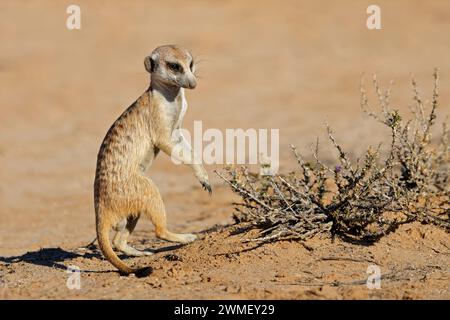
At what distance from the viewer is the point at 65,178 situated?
11000mm

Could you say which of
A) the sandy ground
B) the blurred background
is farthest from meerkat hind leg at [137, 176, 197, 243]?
the blurred background

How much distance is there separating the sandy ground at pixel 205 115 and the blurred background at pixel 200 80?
4 cm

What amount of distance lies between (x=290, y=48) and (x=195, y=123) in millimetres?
4438

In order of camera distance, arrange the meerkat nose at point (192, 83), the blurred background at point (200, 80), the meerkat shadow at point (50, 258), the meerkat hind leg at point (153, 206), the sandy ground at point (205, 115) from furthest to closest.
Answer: the blurred background at point (200, 80), the meerkat shadow at point (50, 258), the meerkat nose at point (192, 83), the meerkat hind leg at point (153, 206), the sandy ground at point (205, 115)

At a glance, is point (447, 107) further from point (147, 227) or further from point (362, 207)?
point (362, 207)

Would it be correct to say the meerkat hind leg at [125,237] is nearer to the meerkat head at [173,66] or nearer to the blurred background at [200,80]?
the meerkat head at [173,66]

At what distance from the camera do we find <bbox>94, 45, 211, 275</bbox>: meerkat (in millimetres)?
5578

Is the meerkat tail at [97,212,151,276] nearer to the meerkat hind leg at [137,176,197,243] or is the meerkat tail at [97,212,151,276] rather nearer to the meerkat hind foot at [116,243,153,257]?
the meerkat hind leg at [137,176,197,243]

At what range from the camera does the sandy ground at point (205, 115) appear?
5.13 m

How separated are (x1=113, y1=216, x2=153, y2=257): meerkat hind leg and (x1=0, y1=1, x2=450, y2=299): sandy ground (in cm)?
9

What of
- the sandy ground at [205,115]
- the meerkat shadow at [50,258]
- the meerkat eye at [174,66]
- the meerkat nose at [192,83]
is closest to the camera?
the sandy ground at [205,115]

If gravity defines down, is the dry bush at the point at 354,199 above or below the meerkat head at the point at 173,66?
below

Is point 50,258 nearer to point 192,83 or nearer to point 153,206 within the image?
point 153,206

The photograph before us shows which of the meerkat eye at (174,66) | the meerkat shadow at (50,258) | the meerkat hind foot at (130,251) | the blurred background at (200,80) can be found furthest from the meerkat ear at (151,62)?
the blurred background at (200,80)
